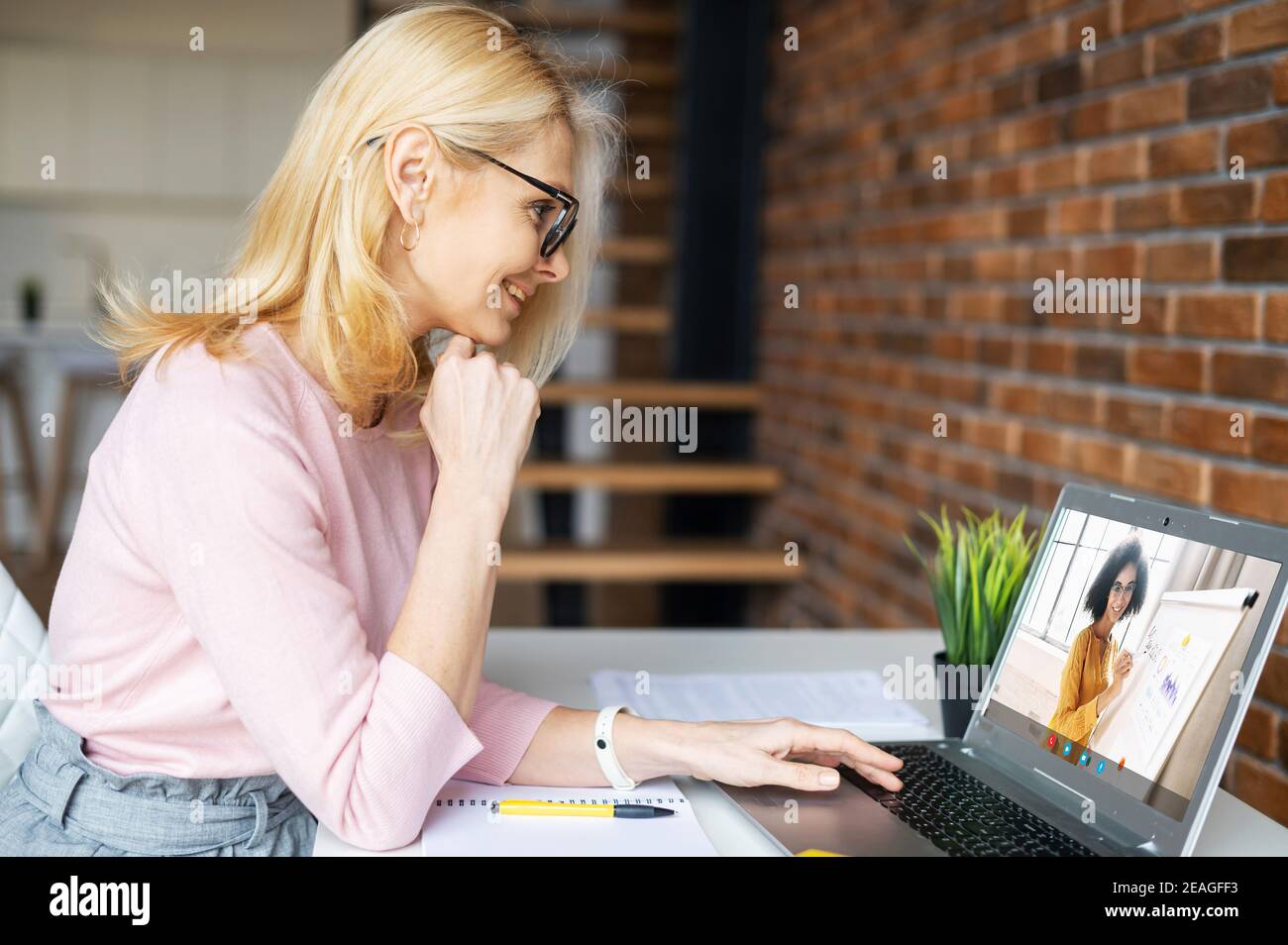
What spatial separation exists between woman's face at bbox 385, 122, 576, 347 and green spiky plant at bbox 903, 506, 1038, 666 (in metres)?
0.51

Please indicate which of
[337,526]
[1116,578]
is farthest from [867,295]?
[337,526]

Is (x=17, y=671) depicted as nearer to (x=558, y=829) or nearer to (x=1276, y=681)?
(x=558, y=829)

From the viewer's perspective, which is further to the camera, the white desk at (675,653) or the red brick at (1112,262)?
Result: the red brick at (1112,262)

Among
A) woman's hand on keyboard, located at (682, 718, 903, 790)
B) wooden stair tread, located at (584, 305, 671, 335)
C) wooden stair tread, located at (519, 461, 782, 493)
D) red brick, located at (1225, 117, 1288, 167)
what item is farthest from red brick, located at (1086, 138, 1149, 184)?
wooden stair tread, located at (584, 305, 671, 335)

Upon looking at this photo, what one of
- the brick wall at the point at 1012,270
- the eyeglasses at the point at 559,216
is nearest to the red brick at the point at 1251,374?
the brick wall at the point at 1012,270

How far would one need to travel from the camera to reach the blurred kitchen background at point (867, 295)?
157cm

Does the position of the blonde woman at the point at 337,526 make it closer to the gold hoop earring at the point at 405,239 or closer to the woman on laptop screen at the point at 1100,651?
the gold hoop earring at the point at 405,239

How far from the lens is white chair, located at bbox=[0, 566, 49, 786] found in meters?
1.35

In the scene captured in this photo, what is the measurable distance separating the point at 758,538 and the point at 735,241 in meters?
0.92

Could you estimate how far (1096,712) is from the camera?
3.65 ft

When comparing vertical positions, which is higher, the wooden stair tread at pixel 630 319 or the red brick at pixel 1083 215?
the red brick at pixel 1083 215

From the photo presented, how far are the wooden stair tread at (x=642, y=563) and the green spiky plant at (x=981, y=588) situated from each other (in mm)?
1915

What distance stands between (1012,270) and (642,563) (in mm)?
1425
